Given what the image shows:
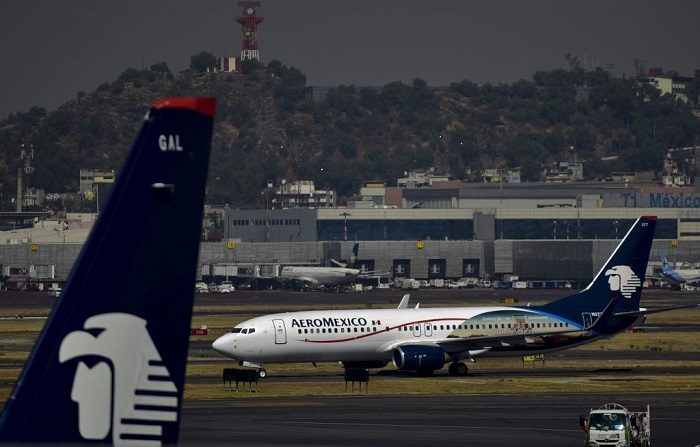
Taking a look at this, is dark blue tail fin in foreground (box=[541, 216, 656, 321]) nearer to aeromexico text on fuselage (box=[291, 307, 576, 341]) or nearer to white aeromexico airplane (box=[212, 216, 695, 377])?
white aeromexico airplane (box=[212, 216, 695, 377])

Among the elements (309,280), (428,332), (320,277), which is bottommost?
(309,280)

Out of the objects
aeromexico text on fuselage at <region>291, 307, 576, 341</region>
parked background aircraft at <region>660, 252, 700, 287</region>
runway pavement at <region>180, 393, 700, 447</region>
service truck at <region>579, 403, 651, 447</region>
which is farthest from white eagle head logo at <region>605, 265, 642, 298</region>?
parked background aircraft at <region>660, 252, 700, 287</region>

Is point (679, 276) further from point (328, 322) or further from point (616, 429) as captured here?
point (616, 429)

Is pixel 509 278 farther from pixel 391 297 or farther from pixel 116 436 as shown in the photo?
pixel 116 436

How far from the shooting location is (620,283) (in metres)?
66.1

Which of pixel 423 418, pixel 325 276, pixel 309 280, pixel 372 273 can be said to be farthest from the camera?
pixel 372 273

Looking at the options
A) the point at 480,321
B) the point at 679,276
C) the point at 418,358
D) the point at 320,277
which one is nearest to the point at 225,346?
the point at 418,358

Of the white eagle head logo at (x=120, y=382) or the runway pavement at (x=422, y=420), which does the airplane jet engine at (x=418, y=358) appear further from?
the white eagle head logo at (x=120, y=382)

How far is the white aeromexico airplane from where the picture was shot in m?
61.0

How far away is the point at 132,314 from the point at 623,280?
56.5 meters

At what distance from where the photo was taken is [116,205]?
39.1ft

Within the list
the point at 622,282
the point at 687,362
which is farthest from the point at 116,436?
the point at 687,362

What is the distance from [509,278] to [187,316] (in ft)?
604

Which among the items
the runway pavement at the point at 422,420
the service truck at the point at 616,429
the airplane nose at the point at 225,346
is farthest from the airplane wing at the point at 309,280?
the service truck at the point at 616,429
